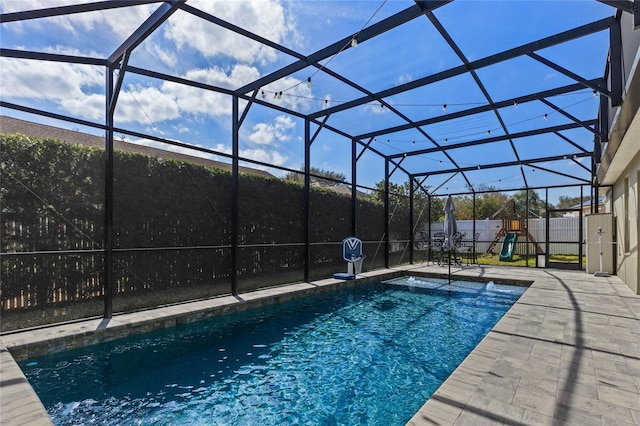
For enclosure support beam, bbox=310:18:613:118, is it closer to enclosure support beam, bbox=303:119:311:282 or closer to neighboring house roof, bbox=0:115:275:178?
enclosure support beam, bbox=303:119:311:282

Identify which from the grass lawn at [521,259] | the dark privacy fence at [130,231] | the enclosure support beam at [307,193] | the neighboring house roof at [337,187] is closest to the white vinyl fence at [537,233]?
the grass lawn at [521,259]

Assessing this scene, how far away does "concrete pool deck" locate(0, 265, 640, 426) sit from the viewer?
86.7 inches

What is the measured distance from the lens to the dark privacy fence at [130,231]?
4203 millimetres

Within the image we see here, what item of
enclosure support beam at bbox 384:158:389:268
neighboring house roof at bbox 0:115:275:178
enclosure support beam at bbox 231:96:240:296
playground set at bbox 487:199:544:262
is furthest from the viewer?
playground set at bbox 487:199:544:262

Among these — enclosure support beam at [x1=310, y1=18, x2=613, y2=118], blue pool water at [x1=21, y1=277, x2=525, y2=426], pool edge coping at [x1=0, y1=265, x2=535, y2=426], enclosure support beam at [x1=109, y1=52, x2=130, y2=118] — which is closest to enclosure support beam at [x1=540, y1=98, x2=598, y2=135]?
enclosure support beam at [x1=310, y1=18, x2=613, y2=118]

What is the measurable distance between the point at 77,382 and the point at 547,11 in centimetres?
690

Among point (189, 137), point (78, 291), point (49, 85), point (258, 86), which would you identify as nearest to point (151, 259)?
point (78, 291)

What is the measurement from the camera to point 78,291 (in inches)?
183

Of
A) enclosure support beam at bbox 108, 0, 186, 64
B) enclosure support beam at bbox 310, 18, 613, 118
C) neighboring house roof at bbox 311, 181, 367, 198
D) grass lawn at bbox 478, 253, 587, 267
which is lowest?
grass lawn at bbox 478, 253, 587, 267

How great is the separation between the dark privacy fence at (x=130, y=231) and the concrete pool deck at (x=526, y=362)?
484mm

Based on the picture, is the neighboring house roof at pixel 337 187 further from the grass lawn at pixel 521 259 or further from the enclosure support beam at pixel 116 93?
the grass lawn at pixel 521 259

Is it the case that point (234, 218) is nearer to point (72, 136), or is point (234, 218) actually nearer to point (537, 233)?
point (72, 136)

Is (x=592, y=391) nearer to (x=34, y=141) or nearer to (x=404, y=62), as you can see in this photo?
(x=404, y=62)

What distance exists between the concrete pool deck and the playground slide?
7.15 m
